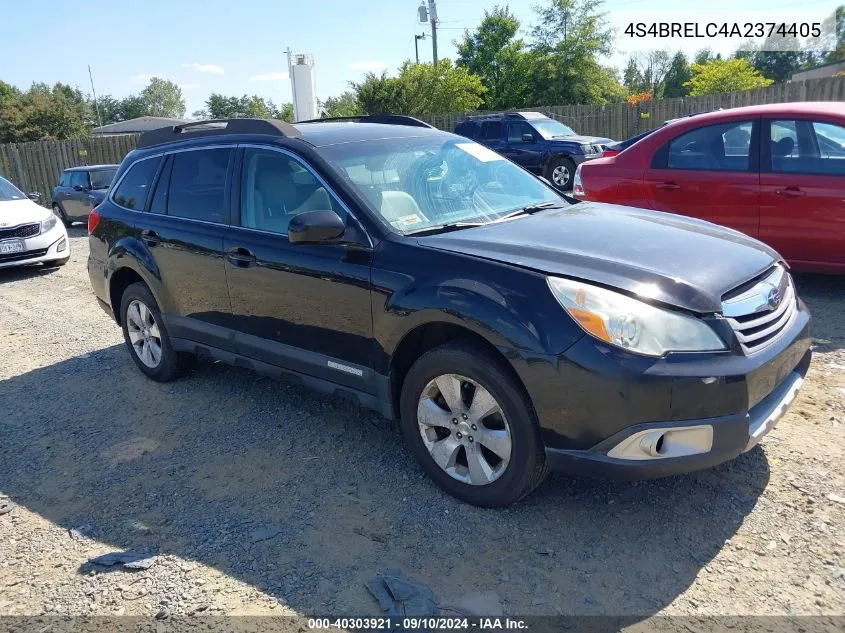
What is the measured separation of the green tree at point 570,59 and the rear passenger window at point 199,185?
3690cm

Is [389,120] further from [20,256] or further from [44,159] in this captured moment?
[44,159]

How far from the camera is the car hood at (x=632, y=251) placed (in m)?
2.96

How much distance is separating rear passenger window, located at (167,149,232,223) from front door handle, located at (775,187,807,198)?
465 cm

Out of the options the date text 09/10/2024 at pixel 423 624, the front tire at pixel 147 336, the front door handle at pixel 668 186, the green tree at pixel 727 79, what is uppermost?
the green tree at pixel 727 79

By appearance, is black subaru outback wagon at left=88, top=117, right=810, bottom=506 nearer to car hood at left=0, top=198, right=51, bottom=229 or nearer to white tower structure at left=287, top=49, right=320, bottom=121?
car hood at left=0, top=198, right=51, bottom=229

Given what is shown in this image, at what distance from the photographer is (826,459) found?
358 centimetres

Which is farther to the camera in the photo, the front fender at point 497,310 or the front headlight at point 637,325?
the front fender at point 497,310

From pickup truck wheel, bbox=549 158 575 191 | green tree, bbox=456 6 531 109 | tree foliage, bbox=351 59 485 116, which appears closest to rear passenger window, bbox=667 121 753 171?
pickup truck wheel, bbox=549 158 575 191

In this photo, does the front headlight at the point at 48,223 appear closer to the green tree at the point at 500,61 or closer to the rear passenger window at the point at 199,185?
the rear passenger window at the point at 199,185

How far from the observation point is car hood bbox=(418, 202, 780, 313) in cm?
296

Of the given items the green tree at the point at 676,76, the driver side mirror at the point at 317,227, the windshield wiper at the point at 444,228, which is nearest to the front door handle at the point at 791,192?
the windshield wiper at the point at 444,228

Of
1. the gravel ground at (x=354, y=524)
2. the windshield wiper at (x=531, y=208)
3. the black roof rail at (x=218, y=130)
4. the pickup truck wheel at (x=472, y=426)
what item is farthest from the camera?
the black roof rail at (x=218, y=130)

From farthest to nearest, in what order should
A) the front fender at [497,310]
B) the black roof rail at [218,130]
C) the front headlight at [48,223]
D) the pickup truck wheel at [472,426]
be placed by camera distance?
1. the front headlight at [48,223]
2. the black roof rail at [218,130]
3. the pickup truck wheel at [472,426]
4. the front fender at [497,310]

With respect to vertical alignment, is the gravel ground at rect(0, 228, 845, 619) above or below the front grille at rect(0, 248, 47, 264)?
below
